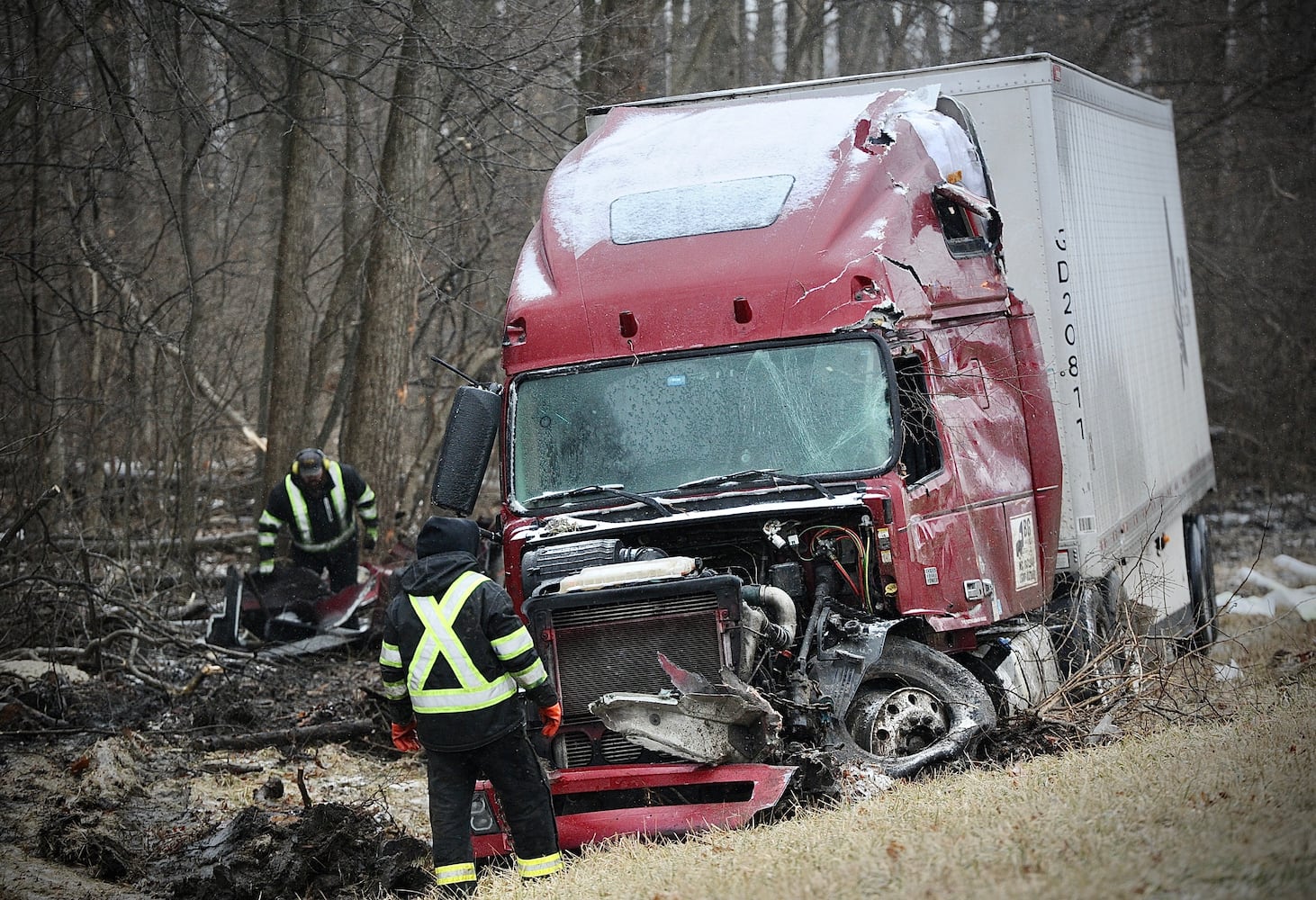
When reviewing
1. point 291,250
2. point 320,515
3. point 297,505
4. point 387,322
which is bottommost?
point 320,515

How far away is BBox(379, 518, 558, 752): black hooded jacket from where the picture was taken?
610cm

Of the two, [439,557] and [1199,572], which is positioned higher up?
[439,557]

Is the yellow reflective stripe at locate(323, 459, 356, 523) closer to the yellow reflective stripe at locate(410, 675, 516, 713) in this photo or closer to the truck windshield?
the truck windshield

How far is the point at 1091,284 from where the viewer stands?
9148 millimetres

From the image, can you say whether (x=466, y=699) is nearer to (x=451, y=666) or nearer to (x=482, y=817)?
(x=451, y=666)

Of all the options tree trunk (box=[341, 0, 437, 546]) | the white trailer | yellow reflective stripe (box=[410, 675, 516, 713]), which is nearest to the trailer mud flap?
yellow reflective stripe (box=[410, 675, 516, 713])

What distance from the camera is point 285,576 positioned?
1128cm

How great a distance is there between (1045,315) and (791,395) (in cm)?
231

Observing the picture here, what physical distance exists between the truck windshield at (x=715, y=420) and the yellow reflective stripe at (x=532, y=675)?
3.87 ft

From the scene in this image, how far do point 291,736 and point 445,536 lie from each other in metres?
3.46

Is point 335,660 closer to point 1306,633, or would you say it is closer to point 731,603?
point 731,603

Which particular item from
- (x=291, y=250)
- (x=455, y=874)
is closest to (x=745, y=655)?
(x=455, y=874)

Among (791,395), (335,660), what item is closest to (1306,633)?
(791,395)

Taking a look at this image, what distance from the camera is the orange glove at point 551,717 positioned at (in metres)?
6.19
